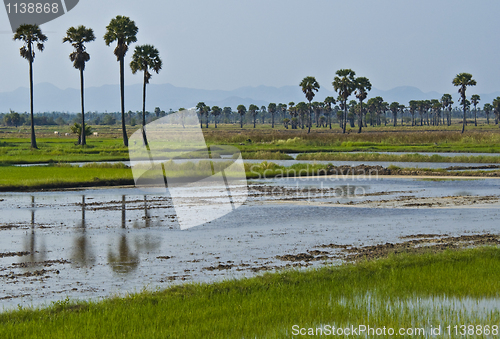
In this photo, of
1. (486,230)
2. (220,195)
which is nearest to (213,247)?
(486,230)

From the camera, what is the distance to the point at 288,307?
9281 millimetres

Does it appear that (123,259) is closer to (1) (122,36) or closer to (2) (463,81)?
(1) (122,36)

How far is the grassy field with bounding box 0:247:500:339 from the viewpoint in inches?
321

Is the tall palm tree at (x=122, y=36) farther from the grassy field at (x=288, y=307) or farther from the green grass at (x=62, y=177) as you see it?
the grassy field at (x=288, y=307)

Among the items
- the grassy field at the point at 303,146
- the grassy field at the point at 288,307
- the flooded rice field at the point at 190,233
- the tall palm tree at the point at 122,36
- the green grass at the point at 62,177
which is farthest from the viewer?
the tall palm tree at the point at 122,36

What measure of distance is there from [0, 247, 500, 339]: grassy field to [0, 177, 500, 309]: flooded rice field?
3.92 ft

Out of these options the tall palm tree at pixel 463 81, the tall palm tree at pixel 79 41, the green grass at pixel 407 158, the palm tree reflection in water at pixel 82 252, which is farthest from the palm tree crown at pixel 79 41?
the tall palm tree at pixel 463 81

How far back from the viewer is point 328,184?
34562mm

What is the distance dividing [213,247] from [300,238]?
281cm

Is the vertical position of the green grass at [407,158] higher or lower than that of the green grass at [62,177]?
higher

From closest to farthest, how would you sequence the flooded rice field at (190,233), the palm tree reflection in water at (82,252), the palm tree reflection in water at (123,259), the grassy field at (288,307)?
1. the grassy field at (288,307)
2. the flooded rice field at (190,233)
3. the palm tree reflection in water at (123,259)
4. the palm tree reflection in water at (82,252)

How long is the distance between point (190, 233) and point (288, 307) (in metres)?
8.74

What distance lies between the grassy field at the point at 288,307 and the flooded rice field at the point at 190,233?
1.20 m

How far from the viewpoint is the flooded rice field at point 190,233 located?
1185cm
